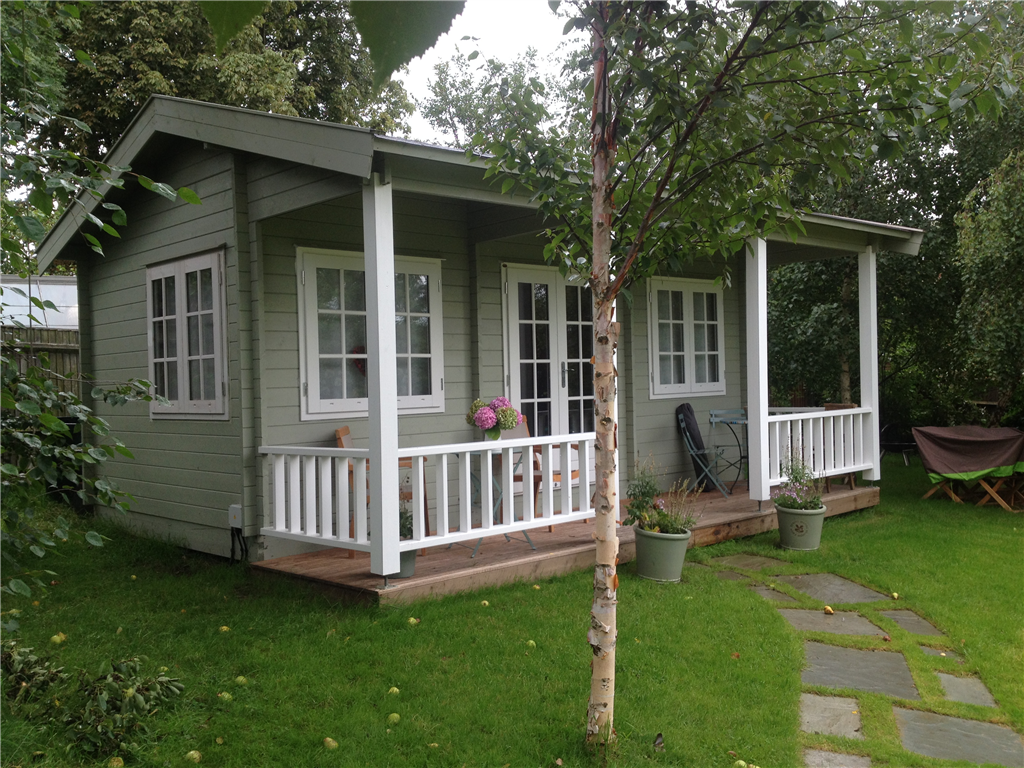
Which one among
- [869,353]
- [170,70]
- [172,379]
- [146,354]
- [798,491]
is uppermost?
[170,70]

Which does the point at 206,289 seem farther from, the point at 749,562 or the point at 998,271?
the point at 998,271

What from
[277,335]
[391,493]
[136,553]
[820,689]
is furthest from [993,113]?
[136,553]

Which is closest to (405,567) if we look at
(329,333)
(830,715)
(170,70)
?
(329,333)

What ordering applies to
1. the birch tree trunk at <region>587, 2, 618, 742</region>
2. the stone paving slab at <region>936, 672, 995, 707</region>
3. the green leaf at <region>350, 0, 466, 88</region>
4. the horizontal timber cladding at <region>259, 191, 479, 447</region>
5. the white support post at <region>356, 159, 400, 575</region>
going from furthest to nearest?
the horizontal timber cladding at <region>259, 191, 479, 447</region> < the white support post at <region>356, 159, 400, 575</region> < the stone paving slab at <region>936, 672, 995, 707</region> < the birch tree trunk at <region>587, 2, 618, 742</region> < the green leaf at <region>350, 0, 466, 88</region>

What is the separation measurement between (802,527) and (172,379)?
5379mm

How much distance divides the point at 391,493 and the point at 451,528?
179 cm

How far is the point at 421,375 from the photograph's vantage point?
6.77 metres

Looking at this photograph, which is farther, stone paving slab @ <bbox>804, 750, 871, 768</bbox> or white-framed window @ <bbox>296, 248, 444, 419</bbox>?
white-framed window @ <bbox>296, 248, 444, 419</bbox>

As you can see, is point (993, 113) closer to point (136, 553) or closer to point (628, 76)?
point (628, 76)

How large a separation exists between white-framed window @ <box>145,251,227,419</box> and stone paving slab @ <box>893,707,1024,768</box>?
4.86 meters

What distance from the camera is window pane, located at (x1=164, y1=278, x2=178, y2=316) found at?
22.3 feet

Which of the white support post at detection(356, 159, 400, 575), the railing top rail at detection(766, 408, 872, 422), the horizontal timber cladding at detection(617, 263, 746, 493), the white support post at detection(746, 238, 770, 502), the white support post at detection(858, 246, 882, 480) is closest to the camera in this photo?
the white support post at detection(356, 159, 400, 575)

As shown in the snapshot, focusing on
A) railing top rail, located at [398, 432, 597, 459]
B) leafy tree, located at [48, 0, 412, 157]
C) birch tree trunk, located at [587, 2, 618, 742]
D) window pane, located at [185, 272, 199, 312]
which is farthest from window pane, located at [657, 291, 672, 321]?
birch tree trunk, located at [587, 2, 618, 742]

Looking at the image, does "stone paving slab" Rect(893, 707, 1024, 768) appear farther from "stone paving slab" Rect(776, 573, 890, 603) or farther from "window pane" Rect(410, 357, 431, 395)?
"window pane" Rect(410, 357, 431, 395)
